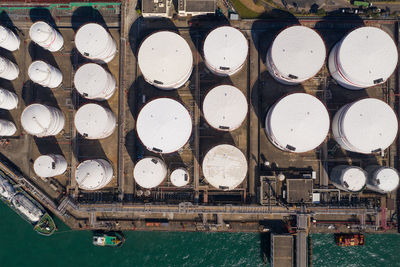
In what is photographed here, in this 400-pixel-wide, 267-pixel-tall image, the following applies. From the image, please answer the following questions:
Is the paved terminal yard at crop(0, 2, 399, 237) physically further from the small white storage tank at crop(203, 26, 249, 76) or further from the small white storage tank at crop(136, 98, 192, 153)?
the small white storage tank at crop(203, 26, 249, 76)

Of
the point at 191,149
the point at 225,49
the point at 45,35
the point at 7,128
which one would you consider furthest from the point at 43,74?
the point at 225,49

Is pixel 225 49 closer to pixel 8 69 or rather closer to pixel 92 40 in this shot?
pixel 92 40

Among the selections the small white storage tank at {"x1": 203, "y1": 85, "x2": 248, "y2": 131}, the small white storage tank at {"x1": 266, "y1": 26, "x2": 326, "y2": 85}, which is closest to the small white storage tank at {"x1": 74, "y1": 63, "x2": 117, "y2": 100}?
the small white storage tank at {"x1": 203, "y1": 85, "x2": 248, "y2": 131}

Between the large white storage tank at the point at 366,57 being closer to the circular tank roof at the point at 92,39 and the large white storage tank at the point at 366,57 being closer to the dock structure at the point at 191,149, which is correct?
the dock structure at the point at 191,149

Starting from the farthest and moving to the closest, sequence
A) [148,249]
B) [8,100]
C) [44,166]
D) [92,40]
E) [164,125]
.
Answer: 1. [148,249]
2. [8,100]
3. [44,166]
4. [92,40]
5. [164,125]

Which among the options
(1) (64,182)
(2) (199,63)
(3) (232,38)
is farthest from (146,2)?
(1) (64,182)

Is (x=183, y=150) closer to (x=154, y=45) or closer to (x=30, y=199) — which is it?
(x=154, y=45)
